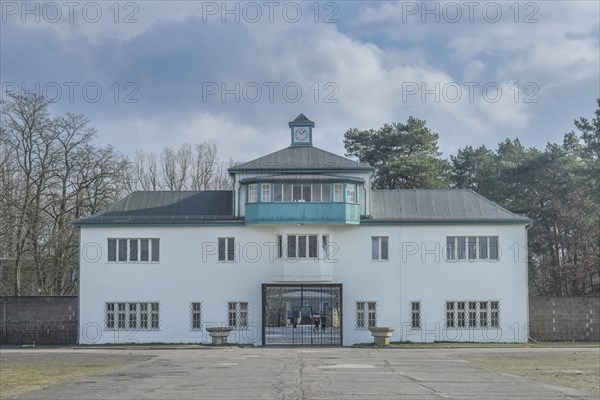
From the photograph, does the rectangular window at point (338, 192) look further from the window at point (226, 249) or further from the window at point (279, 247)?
the window at point (226, 249)

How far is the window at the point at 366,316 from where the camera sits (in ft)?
146

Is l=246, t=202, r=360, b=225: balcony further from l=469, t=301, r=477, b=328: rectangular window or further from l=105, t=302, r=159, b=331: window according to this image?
l=469, t=301, r=477, b=328: rectangular window

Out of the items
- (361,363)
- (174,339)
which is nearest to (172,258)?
(174,339)

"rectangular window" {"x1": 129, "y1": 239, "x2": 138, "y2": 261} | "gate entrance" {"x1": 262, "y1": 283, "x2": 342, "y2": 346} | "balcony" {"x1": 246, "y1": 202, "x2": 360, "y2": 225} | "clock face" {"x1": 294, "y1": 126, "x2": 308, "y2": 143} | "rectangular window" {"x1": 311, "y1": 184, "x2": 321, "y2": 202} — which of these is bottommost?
"gate entrance" {"x1": 262, "y1": 283, "x2": 342, "y2": 346}

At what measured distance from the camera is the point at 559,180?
63.5m

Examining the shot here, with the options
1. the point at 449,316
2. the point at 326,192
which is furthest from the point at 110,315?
the point at 449,316

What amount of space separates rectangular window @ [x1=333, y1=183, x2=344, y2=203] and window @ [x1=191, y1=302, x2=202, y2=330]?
8.26 meters

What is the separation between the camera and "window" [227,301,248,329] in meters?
44.4

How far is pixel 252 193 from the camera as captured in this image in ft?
146

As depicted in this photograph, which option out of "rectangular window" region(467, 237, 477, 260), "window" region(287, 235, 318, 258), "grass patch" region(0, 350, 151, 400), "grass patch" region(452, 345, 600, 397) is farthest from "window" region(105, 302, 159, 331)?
"grass patch" region(452, 345, 600, 397)

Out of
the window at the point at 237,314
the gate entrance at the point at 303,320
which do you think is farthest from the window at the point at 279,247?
the window at the point at 237,314

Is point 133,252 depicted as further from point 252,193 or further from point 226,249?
point 252,193

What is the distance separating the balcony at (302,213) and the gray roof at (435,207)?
2.17 metres

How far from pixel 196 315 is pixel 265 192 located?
22.2 ft
